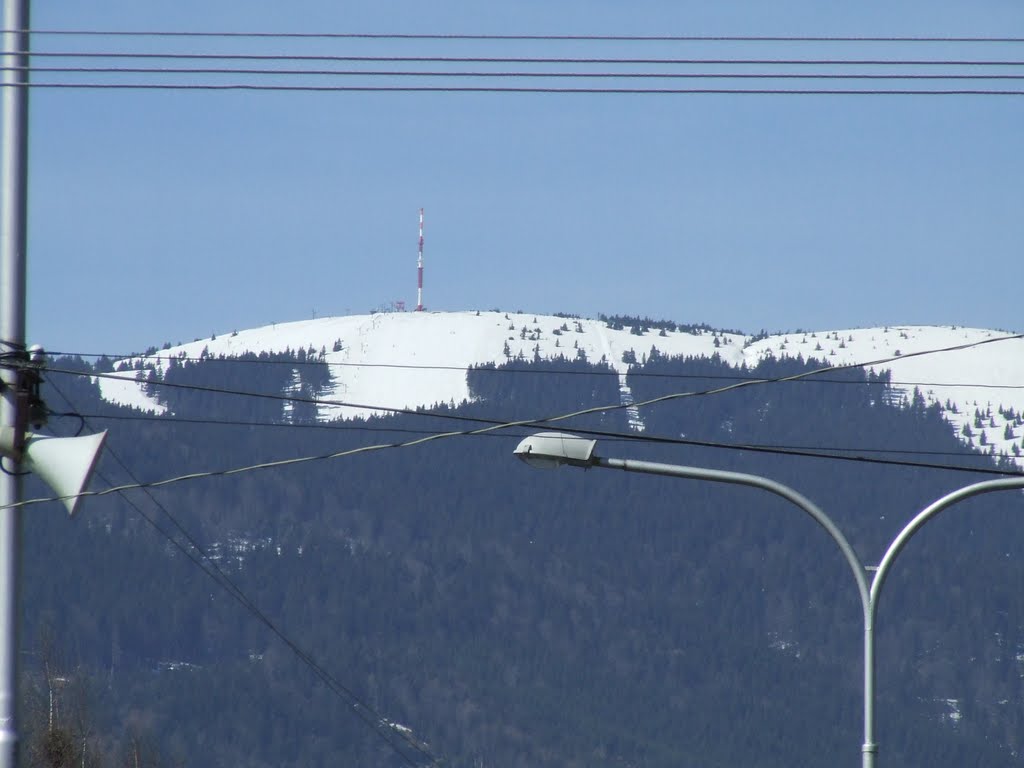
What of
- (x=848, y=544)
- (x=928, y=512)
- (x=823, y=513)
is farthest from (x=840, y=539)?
(x=928, y=512)

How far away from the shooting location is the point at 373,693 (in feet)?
603

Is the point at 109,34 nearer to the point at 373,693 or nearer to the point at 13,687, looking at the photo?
the point at 13,687

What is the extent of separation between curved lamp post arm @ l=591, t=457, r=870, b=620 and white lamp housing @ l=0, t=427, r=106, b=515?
14.7 ft

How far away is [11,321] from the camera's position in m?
10.4

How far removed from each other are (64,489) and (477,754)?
169065 mm

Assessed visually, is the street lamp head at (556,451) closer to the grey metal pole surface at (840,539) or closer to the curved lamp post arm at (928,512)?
the grey metal pole surface at (840,539)

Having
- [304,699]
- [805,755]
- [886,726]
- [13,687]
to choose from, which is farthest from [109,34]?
[886,726]

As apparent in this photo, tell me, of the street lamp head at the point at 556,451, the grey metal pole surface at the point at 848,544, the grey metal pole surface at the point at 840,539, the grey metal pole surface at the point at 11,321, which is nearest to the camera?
the grey metal pole surface at the point at 11,321

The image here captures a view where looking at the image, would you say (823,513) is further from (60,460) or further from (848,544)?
(60,460)

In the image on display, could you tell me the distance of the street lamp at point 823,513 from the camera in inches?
505

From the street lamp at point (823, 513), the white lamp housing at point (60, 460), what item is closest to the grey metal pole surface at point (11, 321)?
the white lamp housing at point (60, 460)

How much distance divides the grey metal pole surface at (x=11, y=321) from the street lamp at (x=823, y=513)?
451 centimetres

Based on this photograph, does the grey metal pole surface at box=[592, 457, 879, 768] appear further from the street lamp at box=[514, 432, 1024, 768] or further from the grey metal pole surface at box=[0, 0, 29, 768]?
the grey metal pole surface at box=[0, 0, 29, 768]

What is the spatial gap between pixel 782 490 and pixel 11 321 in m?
5.83
